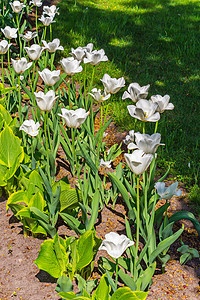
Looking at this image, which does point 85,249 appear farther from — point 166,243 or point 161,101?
point 161,101

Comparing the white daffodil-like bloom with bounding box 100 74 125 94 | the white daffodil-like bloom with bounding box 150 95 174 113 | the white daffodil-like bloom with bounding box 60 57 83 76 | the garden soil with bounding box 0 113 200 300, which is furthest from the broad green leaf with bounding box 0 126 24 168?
the white daffodil-like bloom with bounding box 150 95 174 113

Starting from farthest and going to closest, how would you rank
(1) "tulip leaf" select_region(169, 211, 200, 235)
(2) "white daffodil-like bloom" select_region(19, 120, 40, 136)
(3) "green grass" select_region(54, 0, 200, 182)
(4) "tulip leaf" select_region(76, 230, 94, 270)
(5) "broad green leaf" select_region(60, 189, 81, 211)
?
(3) "green grass" select_region(54, 0, 200, 182) < (2) "white daffodil-like bloom" select_region(19, 120, 40, 136) < (5) "broad green leaf" select_region(60, 189, 81, 211) < (1) "tulip leaf" select_region(169, 211, 200, 235) < (4) "tulip leaf" select_region(76, 230, 94, 270)

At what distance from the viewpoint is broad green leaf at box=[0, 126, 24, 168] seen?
7.20 feet

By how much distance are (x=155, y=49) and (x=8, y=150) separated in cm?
317

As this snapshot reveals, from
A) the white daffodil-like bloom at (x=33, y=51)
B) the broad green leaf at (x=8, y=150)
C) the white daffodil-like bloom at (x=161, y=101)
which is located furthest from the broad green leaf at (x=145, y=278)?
the white daffodil-like bloom at (x=33, y=51)

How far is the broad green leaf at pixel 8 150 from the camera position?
2.19 metres

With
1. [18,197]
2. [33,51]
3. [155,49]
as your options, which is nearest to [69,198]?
[18,197]

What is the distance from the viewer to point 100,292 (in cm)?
146

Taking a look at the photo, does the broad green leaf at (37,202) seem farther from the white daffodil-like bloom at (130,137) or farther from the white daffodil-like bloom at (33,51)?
the white daffodil-like bloom at (33,51)

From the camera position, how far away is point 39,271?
5.92 feet

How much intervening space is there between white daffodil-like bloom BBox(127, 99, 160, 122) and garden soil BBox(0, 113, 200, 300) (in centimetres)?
86

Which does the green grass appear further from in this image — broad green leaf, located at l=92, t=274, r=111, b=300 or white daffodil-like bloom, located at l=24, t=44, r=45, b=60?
broad green leaf, located at l=92, t=274, r=111, b=300

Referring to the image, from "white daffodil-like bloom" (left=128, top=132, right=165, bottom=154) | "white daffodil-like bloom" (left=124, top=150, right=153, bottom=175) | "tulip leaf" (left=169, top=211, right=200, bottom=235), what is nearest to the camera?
"white daffodil-like bloom" (left=124, top=150, right=153, bottom=175)

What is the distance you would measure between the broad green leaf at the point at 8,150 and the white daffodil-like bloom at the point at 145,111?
962 mm
